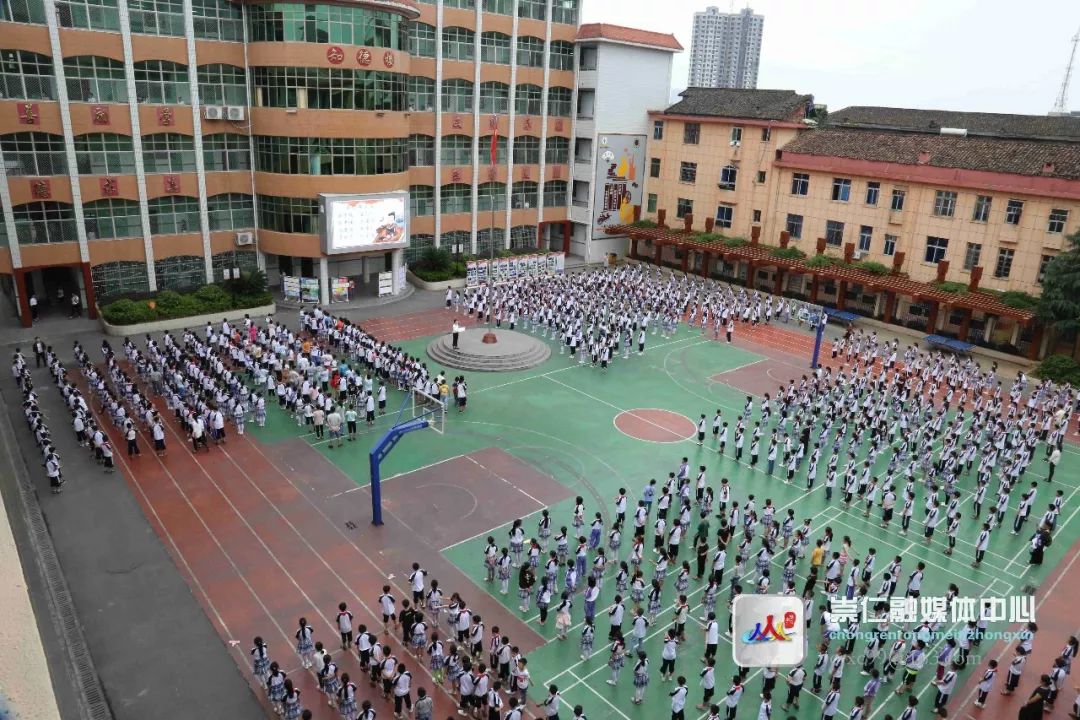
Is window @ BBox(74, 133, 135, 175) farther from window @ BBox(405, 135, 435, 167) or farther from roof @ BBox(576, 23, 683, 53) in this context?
roof @ BBox(576, 23, 683, 53)

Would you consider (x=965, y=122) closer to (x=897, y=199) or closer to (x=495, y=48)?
(x=897, y=199)

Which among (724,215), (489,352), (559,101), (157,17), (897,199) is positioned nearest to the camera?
(489,352)

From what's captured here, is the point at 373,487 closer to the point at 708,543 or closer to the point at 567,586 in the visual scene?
the point at 567,586

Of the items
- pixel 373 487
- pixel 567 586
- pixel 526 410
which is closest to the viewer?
pixel 567 586

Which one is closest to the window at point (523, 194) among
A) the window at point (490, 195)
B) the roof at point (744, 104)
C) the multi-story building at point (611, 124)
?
the window at point (490, 195)

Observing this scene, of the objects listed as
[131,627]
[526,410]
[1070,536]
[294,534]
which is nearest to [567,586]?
[294,534]

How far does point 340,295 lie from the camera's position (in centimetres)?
3678

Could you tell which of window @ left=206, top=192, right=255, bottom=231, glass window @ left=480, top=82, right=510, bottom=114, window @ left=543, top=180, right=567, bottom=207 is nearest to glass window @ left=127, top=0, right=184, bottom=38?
window @ left=206, top=192, right=255, bottom=231

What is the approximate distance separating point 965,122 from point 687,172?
15.2 m

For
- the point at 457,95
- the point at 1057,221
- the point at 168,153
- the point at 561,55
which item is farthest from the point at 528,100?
the point at 1057,221

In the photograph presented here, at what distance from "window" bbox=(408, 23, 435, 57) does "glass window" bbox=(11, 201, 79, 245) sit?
56.3 ft

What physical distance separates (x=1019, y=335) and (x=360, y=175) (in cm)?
2932

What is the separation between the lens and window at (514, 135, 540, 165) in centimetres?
4409

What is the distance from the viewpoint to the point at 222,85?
111 ft
